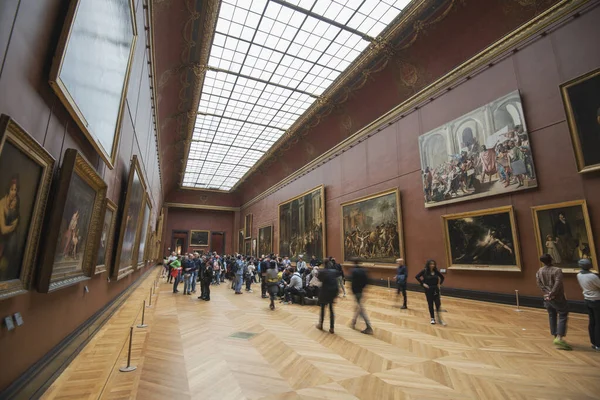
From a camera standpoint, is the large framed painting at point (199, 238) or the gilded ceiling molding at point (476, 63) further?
the large framed painting at point (199, 238)

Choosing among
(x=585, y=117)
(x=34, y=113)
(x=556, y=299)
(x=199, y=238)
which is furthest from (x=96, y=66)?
(x=199, y=238)

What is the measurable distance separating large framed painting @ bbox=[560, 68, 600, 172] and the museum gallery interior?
0.04m

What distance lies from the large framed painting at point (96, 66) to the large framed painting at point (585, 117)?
29.1 ft

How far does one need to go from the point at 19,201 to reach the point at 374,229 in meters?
11.5

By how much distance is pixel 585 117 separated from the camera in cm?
636

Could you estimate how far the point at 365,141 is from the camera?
13586mm

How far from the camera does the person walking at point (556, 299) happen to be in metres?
4.57

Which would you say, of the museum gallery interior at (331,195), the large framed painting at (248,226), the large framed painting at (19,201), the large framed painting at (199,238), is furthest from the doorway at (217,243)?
the large framed painting at (19,201)

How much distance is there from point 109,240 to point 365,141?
443 inches

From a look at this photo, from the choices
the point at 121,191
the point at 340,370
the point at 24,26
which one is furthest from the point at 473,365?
the point at 121,191

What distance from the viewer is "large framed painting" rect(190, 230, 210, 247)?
107ft

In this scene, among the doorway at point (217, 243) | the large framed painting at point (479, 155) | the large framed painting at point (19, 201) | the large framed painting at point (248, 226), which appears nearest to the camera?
the large framed painting at point (19, 201)

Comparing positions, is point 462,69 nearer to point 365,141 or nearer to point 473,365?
point 365,141

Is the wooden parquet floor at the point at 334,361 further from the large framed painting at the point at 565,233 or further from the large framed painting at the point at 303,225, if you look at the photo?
the large framed painting at the point at 303,225
